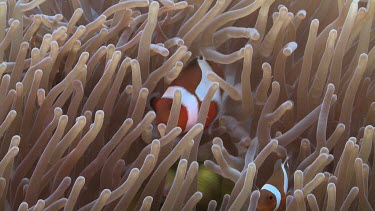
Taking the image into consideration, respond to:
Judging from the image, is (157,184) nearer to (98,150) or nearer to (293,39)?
(98,150)

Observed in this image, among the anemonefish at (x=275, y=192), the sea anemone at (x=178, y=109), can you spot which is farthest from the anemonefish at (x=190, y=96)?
the anemonefish at (x=275, y=192)

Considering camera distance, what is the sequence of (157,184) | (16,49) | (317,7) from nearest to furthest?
(157,184), (16,49), (317,7)

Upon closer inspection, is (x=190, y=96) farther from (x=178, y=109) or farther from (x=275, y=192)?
(x=275, y=192)

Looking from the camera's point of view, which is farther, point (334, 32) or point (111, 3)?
point (111, 3)

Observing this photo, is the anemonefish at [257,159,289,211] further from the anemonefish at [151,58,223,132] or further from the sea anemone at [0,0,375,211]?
the anemonefish at [151,58,223,132]

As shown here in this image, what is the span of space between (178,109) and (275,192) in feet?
0.66

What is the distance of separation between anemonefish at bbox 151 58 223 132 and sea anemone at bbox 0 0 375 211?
2 cm

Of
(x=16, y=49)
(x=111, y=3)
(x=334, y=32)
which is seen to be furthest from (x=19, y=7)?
(x=334, y=32)

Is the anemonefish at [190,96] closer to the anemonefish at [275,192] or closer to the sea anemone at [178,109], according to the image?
the sea anemone at [178,109]

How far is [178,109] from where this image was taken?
0.94 meters

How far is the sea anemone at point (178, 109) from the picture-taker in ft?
2.93

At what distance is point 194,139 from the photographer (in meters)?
0.96

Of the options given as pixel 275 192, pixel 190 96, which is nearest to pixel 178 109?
pixel 190 96

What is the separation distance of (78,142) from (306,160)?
39cm
